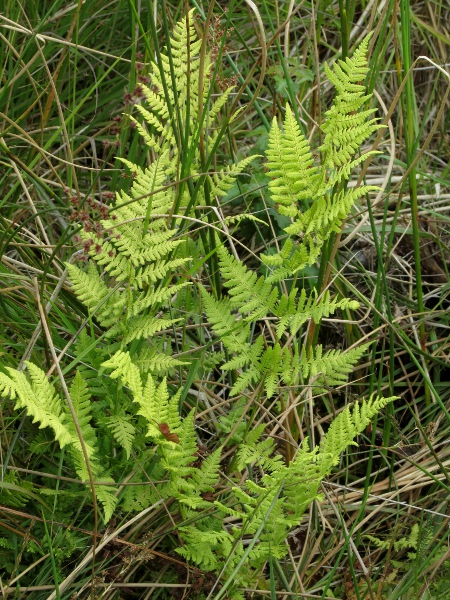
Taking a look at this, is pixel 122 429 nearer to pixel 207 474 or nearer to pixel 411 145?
pixel 207 474

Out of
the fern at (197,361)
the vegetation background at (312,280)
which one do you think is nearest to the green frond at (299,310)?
the fern at (197,361)

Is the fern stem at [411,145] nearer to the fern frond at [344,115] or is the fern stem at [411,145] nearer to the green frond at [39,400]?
the fern frond at [344,115]

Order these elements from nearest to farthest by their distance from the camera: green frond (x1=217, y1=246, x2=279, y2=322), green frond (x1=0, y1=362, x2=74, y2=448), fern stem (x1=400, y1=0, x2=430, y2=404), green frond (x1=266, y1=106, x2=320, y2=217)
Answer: green frond (x1=0, y1=362, x2=74, y2=448) → green frond (x1=266, y1=106, x2=320, y2=217) → green frond (x1=217, y1=246, x2=279, y2=322) → fern stem (x1=400, y1=0, x2=430, y2=404)

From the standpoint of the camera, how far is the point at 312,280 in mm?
2084

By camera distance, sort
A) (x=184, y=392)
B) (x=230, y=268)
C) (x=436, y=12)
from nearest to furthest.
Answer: (x=230, y=268) → (x=184, y=392) → (x=436, y=12)

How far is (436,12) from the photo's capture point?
9.41 feet

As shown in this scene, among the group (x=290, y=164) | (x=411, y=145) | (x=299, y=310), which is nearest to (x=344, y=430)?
(x=299, y=310)

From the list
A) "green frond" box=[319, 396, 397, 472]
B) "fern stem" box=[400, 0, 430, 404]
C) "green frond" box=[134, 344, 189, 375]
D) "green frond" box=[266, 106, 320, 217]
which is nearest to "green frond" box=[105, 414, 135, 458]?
"green frond" box=[134, 344, 189, 375]

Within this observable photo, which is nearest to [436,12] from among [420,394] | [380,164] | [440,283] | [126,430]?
[380,164]

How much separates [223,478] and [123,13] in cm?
165

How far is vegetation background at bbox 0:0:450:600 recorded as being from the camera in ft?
5.13

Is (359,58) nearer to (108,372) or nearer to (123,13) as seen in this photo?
(108,372)

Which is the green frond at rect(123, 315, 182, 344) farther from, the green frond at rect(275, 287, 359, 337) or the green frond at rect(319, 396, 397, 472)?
the green frond at rect(319, 396, 397, 472)

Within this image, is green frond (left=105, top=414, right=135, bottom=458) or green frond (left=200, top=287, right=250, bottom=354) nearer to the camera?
green frond (left=105, top=414, right=135, bottom=458)
